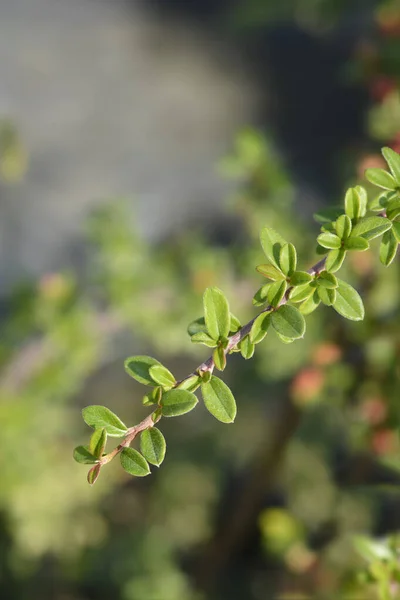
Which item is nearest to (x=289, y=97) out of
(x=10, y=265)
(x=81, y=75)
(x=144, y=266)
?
(x=81, y=75)

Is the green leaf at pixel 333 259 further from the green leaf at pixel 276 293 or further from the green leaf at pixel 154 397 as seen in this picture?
the green leaf at pixel 154 397

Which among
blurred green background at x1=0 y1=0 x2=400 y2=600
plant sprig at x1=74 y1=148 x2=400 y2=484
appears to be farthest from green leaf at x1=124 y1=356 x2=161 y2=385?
blurred green background at x1=0 y1=0 x2=400 y2=600

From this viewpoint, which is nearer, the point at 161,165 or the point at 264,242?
the point at 264,242

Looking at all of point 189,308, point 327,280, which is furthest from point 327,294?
point 189,308

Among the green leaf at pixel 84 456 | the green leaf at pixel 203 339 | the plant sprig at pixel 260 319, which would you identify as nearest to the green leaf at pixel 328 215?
the plant sprig at pixel 260 319

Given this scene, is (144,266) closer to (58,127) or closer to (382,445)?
(382,445)

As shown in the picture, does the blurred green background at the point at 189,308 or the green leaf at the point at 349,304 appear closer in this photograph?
the green leaf at the point at 349,304

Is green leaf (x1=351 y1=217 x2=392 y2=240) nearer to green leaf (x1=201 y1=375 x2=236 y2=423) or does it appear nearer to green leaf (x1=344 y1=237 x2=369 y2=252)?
green leaf (x1=344 y1=237 x2=369 y2=252)
